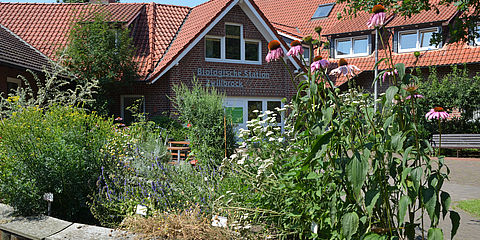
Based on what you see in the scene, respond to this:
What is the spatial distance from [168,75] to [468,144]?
40.5 ft

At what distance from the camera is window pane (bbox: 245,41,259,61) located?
20250 mm

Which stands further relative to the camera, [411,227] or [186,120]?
[186,120]

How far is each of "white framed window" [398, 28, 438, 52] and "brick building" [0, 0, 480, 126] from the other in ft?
0.16

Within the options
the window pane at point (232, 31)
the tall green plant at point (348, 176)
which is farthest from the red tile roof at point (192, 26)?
the tall green plant at point (348, 176)

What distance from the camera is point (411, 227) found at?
10.2ft

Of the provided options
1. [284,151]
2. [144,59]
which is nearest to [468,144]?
[144,59]

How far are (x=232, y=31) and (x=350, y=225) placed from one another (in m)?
17.5

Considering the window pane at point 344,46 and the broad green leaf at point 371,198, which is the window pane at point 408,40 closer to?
the window pane at point 344,46

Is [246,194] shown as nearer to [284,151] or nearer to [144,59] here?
[284,151]

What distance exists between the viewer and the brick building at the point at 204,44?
61.8 ft

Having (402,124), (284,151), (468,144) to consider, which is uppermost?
(402,124)

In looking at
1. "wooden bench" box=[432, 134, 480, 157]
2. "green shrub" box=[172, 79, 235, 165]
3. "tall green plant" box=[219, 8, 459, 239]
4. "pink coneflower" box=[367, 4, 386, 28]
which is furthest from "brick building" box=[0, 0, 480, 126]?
"pink coneflower" box=[367, 4, 386, 28]

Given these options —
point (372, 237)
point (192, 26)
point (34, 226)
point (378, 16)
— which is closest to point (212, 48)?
point (192, 26)

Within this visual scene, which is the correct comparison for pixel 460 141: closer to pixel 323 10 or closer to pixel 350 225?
pixel 323 10
